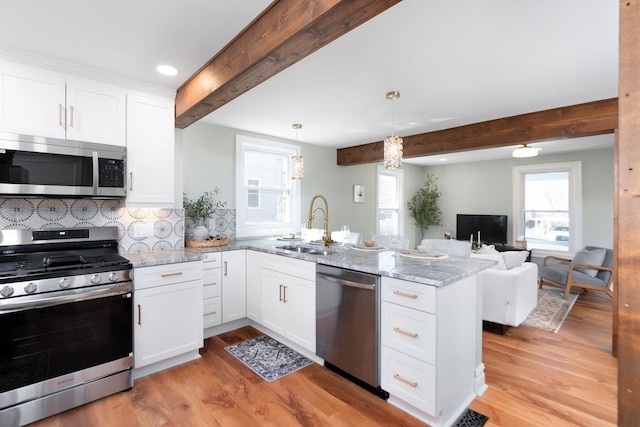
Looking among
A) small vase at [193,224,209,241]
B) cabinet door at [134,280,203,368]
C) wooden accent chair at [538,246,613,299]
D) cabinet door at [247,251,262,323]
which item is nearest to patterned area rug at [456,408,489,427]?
cabinet door at [247,251,262,323]

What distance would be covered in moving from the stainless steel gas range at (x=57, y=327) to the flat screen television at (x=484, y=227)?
6.45 m

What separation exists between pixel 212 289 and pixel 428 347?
7.19 ft

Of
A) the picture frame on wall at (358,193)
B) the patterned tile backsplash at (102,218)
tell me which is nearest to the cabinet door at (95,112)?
the patterned tile backsplash at (102,218)

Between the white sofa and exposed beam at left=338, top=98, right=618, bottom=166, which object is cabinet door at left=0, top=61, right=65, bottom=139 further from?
the white sofa

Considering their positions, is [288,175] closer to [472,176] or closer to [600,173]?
[472,176]

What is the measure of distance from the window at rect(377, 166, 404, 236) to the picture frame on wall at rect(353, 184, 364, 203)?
2.01ft

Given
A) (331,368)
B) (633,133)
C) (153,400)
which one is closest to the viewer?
(633,133)

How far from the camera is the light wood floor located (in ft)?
6.58

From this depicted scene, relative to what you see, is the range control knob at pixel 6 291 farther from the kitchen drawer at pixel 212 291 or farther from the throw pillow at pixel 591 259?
the throw pillow at pixel 591 259

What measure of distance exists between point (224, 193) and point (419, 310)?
2.96 metres

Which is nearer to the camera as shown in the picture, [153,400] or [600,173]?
[153,400]

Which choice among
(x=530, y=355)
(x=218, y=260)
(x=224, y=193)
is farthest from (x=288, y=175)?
(x=530, y=355)

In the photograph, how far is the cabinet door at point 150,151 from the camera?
2.74 meters

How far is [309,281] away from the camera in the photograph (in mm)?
2678
